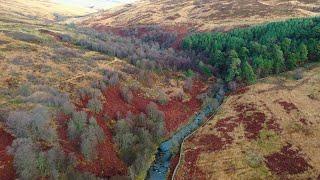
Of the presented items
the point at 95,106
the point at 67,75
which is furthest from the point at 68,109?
the point at 67,75

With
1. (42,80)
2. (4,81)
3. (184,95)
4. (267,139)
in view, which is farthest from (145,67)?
(267,139)

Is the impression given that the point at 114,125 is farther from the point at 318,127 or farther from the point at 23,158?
the point at 318,127

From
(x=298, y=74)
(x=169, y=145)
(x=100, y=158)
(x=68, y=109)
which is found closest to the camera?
(x=100, y=158)

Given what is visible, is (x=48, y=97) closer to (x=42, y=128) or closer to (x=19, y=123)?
(x=42, y=128)

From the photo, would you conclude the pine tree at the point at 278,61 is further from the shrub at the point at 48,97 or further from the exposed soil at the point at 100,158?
the shrub at the point at 48,97

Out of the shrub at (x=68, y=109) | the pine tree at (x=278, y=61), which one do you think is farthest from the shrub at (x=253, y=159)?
the pine tree at (x=278, y=61)

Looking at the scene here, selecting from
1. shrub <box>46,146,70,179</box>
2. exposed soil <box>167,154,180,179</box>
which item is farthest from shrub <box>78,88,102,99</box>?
exposed soil <box>167,154,180,179</box>

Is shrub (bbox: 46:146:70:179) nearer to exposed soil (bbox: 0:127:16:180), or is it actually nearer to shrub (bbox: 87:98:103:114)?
exposed soil (bbox: 0:127:16:180)
